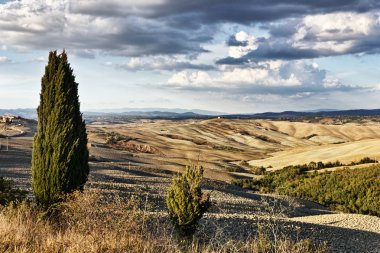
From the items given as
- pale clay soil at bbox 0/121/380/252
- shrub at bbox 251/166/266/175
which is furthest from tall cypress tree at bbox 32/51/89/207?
shrub at bbox 251/166/266/175

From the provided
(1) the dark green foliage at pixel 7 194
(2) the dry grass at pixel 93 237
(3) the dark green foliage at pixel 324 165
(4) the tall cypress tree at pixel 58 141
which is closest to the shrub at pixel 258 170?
(3) the dark green foliage at pixel 324 165

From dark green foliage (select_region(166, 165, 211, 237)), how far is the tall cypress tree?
11.7ft

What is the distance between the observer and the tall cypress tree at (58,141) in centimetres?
1496

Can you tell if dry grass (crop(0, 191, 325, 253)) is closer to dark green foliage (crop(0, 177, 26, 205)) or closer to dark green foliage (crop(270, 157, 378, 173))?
dark green foliage (crop(0, 177, 26, 205))

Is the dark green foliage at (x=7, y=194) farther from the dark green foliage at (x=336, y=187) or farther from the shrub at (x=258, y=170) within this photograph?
the shrub at (x=258, y=170)

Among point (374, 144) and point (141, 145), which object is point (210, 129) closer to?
point (141, 145)

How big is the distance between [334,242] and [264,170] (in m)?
40.6

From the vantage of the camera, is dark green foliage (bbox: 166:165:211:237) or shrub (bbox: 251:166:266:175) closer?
dark green foliage (bbox: 166:165:211:237)

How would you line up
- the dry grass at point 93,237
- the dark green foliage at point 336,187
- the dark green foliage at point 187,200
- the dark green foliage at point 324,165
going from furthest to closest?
the dark green foliage at point 324,165, the dark green foliage at point 336,187, the dark green foliage at point 187,200, the dry grass at point 93,237

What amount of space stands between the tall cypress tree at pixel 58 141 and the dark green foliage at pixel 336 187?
19799mm

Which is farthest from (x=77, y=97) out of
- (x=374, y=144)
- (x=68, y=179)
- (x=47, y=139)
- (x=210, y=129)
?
(x=210, y=129)

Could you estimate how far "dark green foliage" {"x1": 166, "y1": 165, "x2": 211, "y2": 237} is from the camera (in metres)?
14.8

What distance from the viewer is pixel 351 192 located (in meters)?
39.2

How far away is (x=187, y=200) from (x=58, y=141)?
507 centimetres
